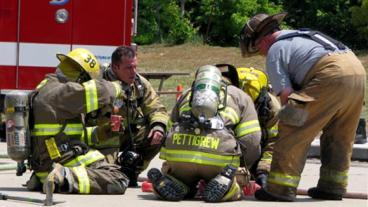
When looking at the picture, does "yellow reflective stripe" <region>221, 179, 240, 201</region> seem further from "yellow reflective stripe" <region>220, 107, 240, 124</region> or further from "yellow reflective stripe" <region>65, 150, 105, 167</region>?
"yellow reflective stripe" <region>65, 150, 105, 167</region>

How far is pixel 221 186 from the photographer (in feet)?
23.4

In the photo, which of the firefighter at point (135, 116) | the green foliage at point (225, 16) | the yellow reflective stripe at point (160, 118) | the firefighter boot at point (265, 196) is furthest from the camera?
the green foliage at point (225, 16)

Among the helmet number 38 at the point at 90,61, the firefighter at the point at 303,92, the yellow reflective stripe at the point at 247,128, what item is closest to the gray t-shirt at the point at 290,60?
the firefighter at the point at 303,92

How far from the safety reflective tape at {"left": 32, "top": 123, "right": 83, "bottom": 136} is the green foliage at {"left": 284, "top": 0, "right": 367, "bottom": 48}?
20990 millimetres

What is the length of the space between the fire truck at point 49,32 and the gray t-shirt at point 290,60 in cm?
520

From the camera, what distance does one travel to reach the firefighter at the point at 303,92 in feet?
23.7

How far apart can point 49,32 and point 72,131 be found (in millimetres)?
4892

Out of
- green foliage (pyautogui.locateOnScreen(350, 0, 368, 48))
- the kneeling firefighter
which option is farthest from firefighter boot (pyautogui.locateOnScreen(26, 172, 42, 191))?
green foliage (pyautogui.locateOnScreen(350, 0, 368, 48))

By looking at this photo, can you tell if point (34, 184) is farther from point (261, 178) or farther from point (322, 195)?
point (322, 195)

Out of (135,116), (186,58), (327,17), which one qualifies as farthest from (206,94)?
(327,17)

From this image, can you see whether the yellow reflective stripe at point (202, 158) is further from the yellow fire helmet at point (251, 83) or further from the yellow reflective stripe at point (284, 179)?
the yellow fire helmet at point (251, 83)

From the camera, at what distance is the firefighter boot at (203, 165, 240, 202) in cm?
714

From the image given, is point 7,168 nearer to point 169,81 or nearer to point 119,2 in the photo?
point 119,2

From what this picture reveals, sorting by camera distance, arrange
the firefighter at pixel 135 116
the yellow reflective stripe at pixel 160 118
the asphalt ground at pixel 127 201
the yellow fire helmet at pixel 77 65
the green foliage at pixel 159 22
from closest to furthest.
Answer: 1. the asphalt ground at pixel 127 201
2. the yellow fire helmet at pixel 77 65
3. the firefighter at pixel 135 116
4. the yellow reflective stripe at pixel 160 118
5. the green foliage at pixel 159 22
